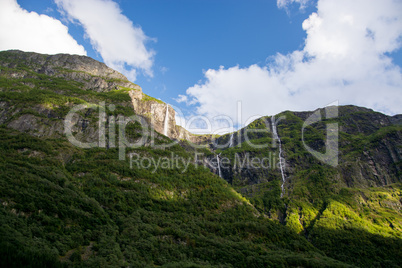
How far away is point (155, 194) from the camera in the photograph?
2670 inches

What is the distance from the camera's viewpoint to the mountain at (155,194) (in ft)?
131

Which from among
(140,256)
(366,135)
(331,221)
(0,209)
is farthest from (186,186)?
(366,135)

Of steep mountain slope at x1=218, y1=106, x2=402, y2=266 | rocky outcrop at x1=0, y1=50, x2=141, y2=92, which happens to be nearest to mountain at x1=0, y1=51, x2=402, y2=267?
Result: steep mountain slope at x1=218, y1=106, x2=402, y2=266

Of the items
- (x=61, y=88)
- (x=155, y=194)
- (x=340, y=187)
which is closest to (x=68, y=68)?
(x=61, y=88)

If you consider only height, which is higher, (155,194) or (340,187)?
(155,194)

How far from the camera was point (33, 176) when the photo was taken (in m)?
49.2

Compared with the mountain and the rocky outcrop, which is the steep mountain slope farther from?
the rocky outcrop

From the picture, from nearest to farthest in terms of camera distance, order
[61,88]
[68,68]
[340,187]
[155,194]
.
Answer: [155,194] < [340,187] < [61,88] < [68,68]

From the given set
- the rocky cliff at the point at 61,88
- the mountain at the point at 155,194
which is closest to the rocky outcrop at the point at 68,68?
the rocky cliff at the point at 61,88

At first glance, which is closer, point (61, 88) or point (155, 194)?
point (155, 194)

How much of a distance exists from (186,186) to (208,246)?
97.0 feet

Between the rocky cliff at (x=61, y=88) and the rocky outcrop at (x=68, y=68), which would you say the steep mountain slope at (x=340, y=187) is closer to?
the rocky cliff at (x=61, y=88)

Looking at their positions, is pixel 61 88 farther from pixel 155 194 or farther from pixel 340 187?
pixel 340 187

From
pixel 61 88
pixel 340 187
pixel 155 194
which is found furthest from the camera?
pixel 61 88
